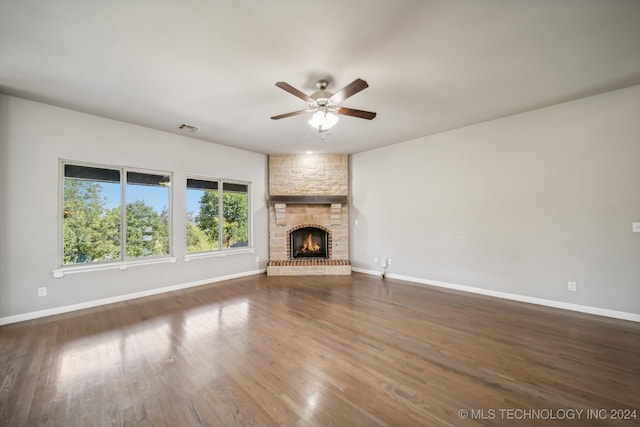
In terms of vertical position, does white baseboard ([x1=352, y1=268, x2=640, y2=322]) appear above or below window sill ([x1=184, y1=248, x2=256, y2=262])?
below

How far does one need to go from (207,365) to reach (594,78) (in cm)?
500

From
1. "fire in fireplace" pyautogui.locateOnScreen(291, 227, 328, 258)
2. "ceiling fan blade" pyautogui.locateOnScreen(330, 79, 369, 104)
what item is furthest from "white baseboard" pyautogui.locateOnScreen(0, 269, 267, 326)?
"ceiling fan blade" pyautogui.locateOnScreen(330, 79, 369, 104)

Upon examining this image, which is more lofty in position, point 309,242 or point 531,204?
point 531,204

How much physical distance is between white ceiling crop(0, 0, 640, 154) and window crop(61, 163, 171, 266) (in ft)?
3.30

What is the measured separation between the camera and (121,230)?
12.5 ft

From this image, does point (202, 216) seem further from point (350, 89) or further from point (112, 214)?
point (350, 89)

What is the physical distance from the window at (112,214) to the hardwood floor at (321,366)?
0.89m

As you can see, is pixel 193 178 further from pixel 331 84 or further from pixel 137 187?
pixel 331 84

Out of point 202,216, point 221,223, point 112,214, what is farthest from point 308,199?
point 112,214

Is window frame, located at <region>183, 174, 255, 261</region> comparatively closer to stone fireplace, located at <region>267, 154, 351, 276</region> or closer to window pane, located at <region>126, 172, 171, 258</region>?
window pane, located at <region>126, 172, 171, 258</region>

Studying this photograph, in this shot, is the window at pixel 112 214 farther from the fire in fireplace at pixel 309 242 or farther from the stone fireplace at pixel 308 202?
the fire in fireplace at pixel 309 242

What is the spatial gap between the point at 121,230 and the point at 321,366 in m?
3.79

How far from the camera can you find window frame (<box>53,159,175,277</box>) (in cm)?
329

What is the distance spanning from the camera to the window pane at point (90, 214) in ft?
11.2
